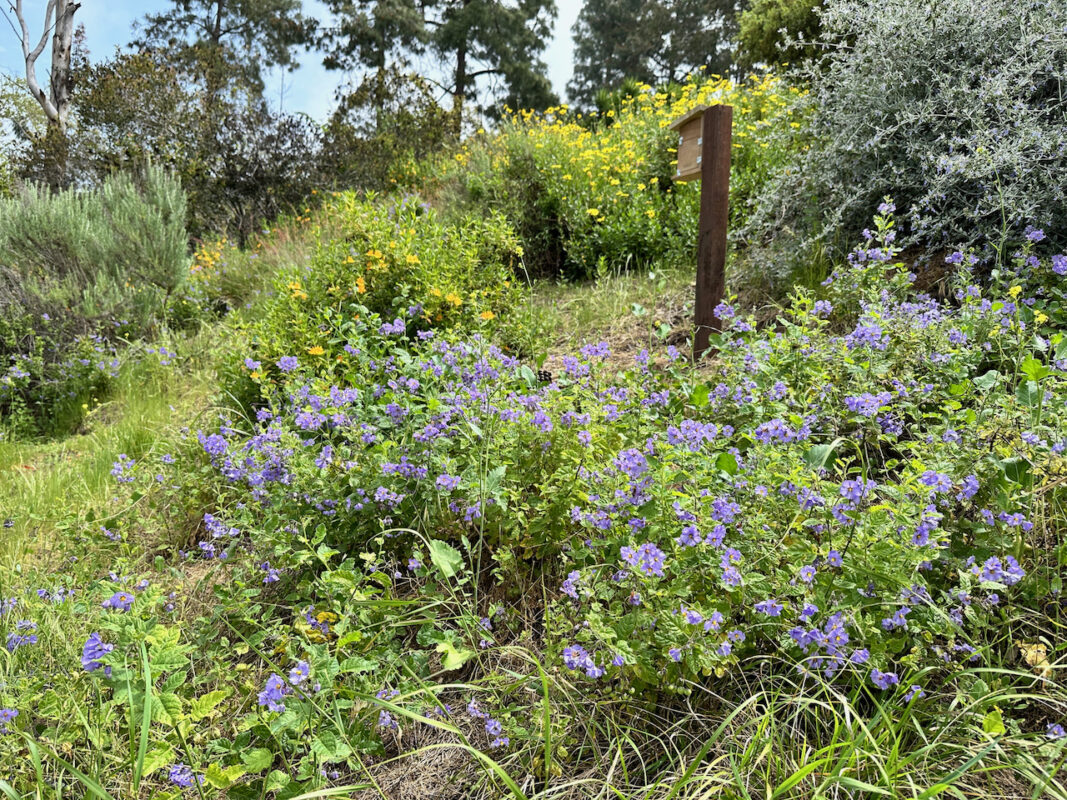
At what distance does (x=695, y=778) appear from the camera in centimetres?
127

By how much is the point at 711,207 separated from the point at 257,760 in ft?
10.1

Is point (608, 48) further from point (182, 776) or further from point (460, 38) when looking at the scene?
point (182, 776)

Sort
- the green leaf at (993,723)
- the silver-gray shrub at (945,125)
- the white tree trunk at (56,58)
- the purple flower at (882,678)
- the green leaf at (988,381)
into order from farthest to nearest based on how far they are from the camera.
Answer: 1. the white tree trunk at (56,58)
2. the silver-gray shrub at (945,125)
3. the green leaf at (988,381)
4. the purple flower at (882,678)
5. the green leaf at (993,723)

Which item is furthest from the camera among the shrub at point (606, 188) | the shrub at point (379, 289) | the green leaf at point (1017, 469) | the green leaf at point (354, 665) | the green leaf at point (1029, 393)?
the shrub at point (606, 188)

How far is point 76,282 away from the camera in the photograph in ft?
19.0

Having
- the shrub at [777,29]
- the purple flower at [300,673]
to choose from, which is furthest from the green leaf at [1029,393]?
the shrub at [777,29]

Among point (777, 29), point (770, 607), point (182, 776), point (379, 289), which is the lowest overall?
point (182, 776)

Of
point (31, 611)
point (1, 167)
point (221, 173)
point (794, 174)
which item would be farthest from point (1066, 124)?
point (1, 167)

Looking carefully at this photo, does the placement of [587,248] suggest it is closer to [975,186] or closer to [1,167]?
[975,186]

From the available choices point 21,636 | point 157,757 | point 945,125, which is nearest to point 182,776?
point 157,757

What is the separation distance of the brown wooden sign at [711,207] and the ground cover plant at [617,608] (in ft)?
3.22

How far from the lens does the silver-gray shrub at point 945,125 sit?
9.35 ft

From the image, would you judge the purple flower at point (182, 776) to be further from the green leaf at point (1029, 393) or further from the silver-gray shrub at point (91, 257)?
the silver-gray shrub at point (91, 257)

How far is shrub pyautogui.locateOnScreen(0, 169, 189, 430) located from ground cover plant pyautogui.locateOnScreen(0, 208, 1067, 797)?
10.4 feet
